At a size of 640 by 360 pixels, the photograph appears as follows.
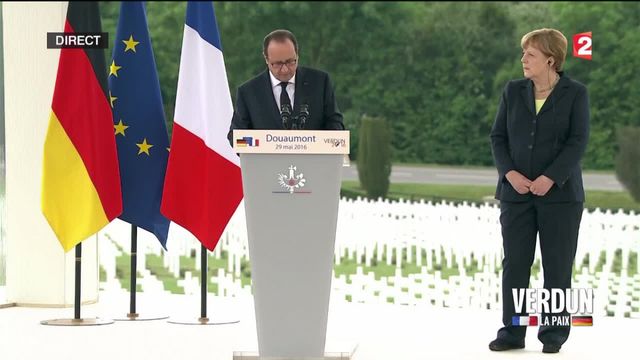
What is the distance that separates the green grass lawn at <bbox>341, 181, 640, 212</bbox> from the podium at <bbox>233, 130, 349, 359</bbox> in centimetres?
1592

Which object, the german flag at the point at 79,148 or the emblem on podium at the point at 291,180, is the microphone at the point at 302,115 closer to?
the emblem on podium at the point at 291,180

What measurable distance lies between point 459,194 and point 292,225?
20386mm

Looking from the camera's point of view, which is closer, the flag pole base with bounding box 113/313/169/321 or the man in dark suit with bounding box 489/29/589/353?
the man in dark suit with bounding box 489/29/589/353

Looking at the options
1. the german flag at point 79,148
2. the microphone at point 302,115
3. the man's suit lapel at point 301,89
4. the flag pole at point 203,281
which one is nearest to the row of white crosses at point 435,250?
the flag pole at point 203,281

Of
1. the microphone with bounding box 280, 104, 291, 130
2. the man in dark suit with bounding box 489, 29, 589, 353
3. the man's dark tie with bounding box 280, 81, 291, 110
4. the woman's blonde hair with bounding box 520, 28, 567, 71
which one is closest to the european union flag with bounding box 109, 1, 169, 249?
the man's dark tie with bounding box 280, 81, 291, 110

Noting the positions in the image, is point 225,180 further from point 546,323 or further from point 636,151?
point 636,151

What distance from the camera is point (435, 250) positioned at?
1389 cm

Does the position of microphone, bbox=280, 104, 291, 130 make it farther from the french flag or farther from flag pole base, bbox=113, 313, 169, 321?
flag pole base, bbox=113, 313, 169, 321

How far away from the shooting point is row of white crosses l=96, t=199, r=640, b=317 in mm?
10688

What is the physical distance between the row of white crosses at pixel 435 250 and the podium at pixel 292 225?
162 inches

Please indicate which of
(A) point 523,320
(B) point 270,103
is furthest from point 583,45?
(B) point 270,103

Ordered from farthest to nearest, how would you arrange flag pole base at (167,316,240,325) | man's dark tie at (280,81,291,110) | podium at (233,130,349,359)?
1. flag pole base at (167,316,240,325)
2. man's dark tie at (280,81,291,110)
3. podium at (233,130,349,359)

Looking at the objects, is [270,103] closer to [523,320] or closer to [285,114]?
[285,114]

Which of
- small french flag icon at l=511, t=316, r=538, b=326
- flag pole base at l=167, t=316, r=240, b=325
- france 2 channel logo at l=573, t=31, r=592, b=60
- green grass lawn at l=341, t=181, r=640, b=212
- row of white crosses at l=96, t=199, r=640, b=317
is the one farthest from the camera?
green grass lawn at l=341, t=181, r=640, b=212
